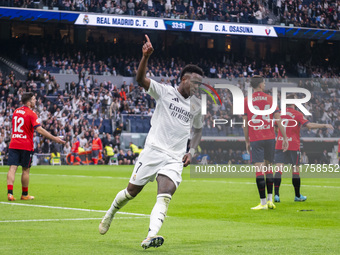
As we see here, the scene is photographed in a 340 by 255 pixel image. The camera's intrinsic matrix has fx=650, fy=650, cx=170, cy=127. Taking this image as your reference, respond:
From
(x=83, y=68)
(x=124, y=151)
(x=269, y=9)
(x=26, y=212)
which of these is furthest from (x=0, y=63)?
(x=26, y=212)

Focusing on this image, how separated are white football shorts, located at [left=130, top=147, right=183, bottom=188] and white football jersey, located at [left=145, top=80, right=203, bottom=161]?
68 mm

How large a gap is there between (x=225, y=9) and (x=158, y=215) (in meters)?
45.9

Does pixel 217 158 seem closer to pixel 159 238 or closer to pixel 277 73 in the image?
pixel 277 73

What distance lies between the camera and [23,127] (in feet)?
45.6

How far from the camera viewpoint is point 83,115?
38531 mm

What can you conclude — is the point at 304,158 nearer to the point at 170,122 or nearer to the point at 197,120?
the point at 197,120

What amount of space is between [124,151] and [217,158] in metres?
5.43

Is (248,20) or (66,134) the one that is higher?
(248,20)

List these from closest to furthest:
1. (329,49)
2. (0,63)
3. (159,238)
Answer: (159,238) → (0,63) → (329,49)

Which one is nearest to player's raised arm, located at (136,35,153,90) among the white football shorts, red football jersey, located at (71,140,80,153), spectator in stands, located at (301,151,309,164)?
the white football shorts

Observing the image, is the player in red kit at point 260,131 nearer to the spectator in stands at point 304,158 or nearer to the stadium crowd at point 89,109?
the stadium crowd at point 89,109

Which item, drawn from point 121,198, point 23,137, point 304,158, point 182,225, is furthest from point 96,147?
point 121,198

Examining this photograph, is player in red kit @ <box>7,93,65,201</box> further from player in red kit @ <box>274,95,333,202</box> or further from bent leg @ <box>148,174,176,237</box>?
bent leg @ <box>148,174,176,237</box>

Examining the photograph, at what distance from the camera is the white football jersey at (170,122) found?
7.81m
